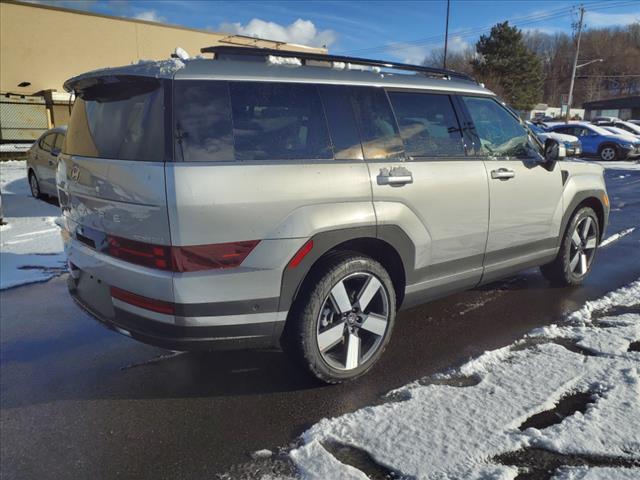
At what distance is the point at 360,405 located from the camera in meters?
2.90

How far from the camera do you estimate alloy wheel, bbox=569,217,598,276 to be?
16.0 feet

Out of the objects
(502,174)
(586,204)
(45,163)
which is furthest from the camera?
(45,163)

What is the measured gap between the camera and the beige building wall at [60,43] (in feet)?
106

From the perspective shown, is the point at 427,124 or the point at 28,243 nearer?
the point at 427,124

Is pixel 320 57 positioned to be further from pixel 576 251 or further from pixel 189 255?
pixel 576 251

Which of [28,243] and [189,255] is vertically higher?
[189,255]

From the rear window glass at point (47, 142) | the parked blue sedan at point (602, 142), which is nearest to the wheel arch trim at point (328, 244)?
the rear window glass at point (47, 142)

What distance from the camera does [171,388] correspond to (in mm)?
3182

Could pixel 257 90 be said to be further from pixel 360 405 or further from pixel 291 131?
pixel 360 405

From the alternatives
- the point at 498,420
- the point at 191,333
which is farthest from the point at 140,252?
the point at 498,420

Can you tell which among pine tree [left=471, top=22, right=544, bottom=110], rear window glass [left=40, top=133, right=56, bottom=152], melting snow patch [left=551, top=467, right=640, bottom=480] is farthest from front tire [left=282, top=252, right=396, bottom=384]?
pine tree [left=471, top=22, right=544, bottom=110]

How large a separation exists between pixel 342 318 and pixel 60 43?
1499 inches

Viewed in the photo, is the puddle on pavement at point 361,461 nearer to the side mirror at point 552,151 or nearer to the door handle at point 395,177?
the door handle at point 395,177

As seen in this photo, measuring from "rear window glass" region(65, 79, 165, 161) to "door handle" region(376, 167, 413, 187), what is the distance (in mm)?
1302
